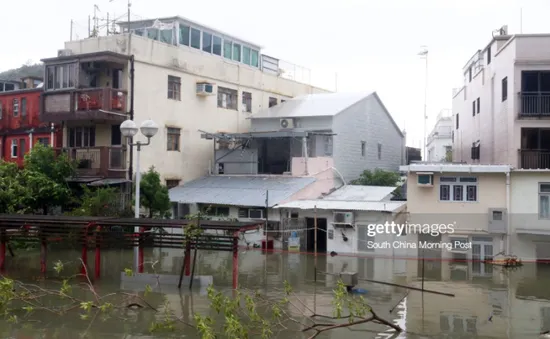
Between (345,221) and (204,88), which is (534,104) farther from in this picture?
(204,88)

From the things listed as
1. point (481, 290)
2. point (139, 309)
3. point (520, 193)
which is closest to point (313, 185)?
point (520, 193)

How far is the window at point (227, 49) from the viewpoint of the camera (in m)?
37.7

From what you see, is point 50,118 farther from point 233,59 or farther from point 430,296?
point 430,296

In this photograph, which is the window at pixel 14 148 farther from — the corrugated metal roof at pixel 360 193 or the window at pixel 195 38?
the corrugated metal roof at pixel 360 193

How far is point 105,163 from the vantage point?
3072 centimetres

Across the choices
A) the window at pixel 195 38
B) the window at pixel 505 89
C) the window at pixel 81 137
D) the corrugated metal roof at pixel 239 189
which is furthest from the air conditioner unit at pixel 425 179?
the window at pixel 81 137

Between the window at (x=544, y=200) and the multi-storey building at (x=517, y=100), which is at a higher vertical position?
the multi-storey building at (x=517, y=100)

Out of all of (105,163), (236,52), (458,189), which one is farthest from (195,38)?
(458,189)

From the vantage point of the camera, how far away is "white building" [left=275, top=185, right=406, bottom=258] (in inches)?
1070

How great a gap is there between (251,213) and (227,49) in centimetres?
1243

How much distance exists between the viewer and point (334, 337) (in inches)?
530

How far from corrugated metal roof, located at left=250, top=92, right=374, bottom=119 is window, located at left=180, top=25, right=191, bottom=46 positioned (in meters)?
5.97

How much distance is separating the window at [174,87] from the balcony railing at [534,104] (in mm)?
17422

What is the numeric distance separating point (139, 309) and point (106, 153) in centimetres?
1640
